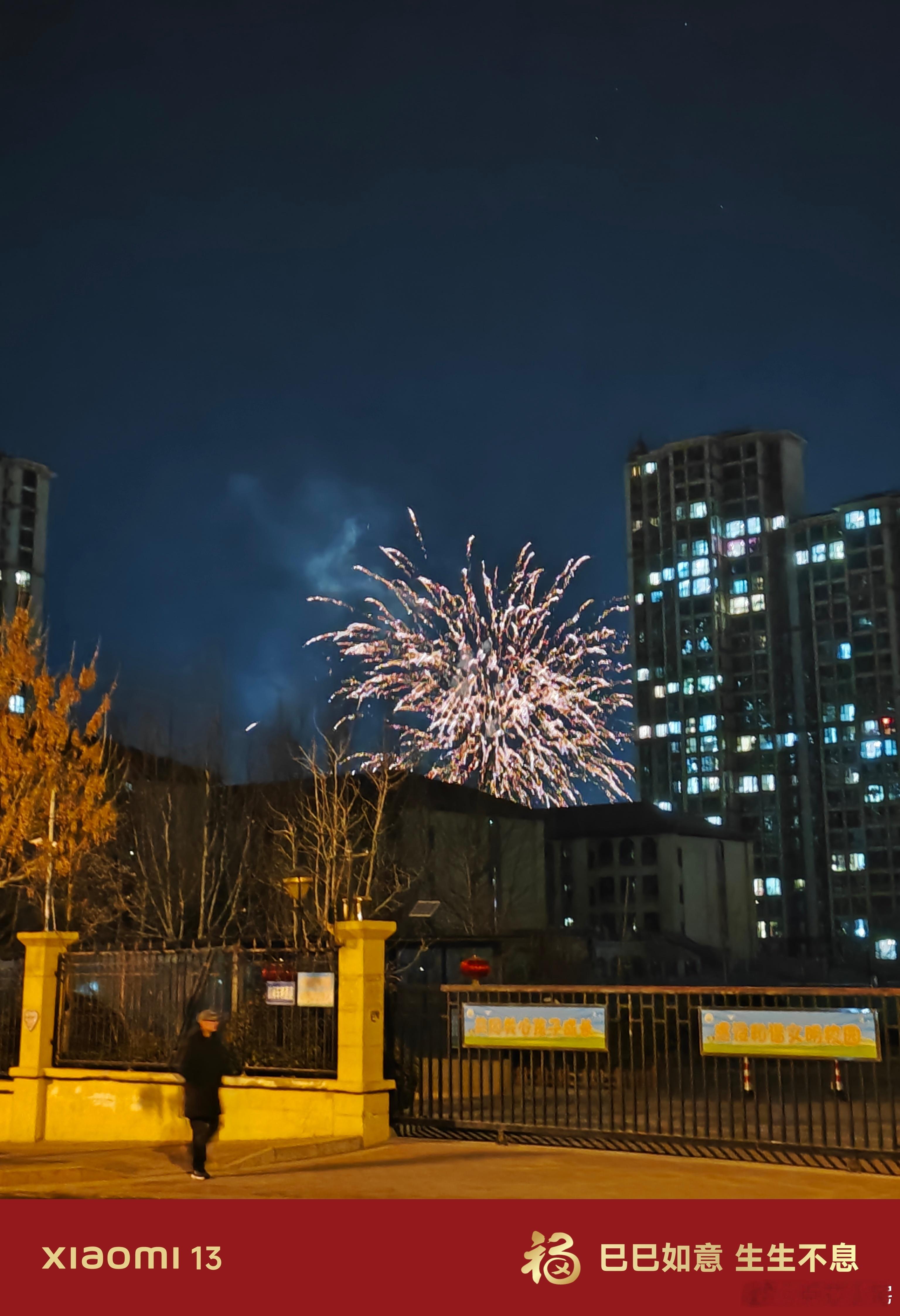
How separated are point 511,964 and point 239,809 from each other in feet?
37.3

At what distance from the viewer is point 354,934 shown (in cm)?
1366

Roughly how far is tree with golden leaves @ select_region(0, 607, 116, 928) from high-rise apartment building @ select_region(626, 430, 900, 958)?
89.0 meters

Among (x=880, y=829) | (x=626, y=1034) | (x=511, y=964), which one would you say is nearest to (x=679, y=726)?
(x=880, y=829)

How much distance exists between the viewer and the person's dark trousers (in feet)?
37.1

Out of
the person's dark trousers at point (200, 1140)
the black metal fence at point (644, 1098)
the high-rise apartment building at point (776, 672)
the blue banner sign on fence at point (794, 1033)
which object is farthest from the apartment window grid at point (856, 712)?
the person's dark trousers at point (200, 1140)

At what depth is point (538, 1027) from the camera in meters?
→ 13.4

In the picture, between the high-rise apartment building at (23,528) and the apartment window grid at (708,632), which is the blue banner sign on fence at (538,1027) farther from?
the high-rise apartment building at (23,528)

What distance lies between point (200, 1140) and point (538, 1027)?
3.85 meters

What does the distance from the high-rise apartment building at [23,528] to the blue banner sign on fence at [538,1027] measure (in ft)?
354

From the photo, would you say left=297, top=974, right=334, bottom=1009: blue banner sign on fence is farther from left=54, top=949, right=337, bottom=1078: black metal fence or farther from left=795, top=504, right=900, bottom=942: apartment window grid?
left=795, top=504, right=900, bottom=942: apartment window grid

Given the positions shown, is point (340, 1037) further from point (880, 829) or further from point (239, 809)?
point (880, 829)

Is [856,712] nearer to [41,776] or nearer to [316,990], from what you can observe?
[41,776]

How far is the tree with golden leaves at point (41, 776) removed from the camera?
2272 cm
